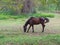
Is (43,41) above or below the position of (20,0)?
below

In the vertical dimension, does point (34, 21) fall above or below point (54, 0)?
below

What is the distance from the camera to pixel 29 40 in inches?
596

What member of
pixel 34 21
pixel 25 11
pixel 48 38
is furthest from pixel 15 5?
pixel 25 11

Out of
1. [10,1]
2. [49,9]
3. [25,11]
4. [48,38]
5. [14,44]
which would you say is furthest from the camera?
[49,9]

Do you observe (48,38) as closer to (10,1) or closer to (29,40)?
(29,40)

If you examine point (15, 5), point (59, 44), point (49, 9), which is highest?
point (15, 5)

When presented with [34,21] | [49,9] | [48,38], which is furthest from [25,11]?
[48,38]

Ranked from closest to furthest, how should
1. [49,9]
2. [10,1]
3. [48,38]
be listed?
[48,38], [10,1], [49,9]

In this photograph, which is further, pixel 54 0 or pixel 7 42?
pixel 54 0

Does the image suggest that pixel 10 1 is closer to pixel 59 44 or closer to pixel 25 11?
pixel 59 44

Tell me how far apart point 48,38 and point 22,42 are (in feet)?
5.87

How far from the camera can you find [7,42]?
1472cm

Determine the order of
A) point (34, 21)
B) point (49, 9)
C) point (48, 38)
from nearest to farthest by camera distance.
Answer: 1. point (48, 38)
2. point (34, 21)
3. point (49, 9)

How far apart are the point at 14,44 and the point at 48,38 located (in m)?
2.28
